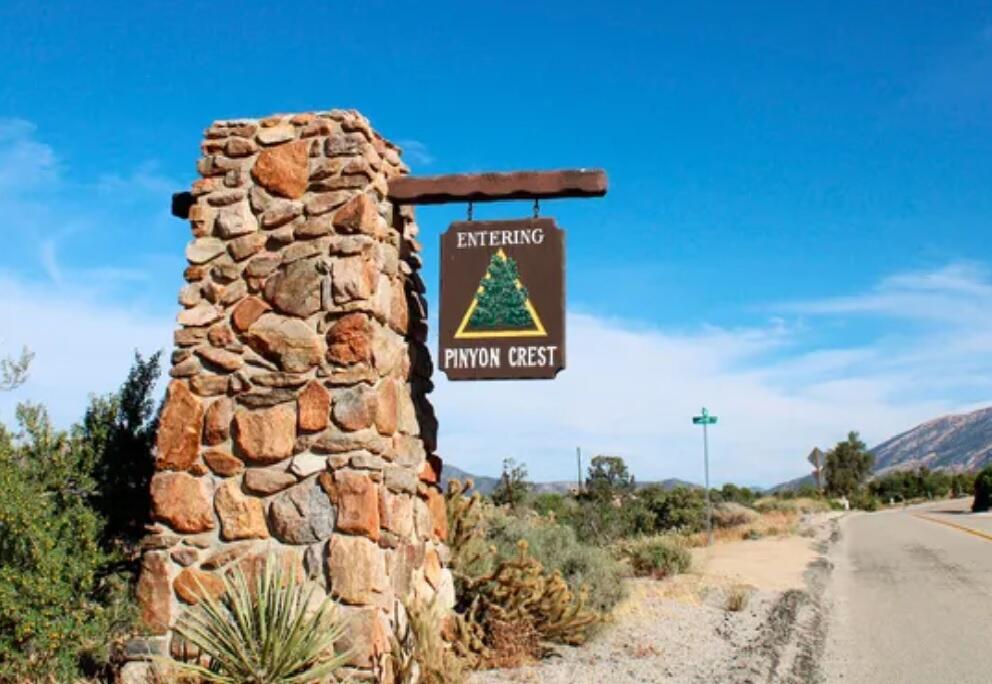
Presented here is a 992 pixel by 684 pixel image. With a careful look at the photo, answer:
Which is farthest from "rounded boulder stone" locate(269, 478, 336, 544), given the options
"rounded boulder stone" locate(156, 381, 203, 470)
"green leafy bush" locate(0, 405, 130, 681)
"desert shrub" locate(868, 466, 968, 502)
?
"desert shrub" locate(868, 466, 968, 502)

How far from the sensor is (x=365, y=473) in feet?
24.7

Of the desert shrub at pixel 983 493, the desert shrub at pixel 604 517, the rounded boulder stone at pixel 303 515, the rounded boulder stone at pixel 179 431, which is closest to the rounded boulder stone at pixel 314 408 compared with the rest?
the rounded boulder stone at pixel 303 515

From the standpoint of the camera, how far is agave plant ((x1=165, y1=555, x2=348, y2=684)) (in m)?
6.72

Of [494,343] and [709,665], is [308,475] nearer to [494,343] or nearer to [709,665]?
[494,343]

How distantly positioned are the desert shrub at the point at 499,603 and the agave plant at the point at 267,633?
1.95 m

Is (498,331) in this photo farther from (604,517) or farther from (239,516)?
(604,517)

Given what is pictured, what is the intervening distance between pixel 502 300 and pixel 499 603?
295 centimetres

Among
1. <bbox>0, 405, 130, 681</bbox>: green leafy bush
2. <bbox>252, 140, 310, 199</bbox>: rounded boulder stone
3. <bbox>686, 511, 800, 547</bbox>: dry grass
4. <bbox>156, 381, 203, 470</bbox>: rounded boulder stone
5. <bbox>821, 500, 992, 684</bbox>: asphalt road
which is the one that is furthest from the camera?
<bbox>686, 511, 800, 547</bbox>: dry grass

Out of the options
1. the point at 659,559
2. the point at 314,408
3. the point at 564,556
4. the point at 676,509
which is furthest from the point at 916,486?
the point at 314,408

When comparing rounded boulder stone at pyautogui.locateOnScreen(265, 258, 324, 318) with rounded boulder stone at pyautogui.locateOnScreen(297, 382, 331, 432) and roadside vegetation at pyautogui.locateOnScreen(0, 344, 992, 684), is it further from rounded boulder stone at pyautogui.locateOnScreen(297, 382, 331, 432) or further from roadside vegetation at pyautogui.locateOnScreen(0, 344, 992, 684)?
roadside vegetation at pyautogui.locateOnScreen(0, 344, 992, 684)

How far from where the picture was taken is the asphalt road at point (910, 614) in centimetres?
951

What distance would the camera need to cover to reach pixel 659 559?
16641 millimetres

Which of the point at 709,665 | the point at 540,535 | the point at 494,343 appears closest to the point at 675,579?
the point at 540,535

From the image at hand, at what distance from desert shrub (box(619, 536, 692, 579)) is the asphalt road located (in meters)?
2.52
